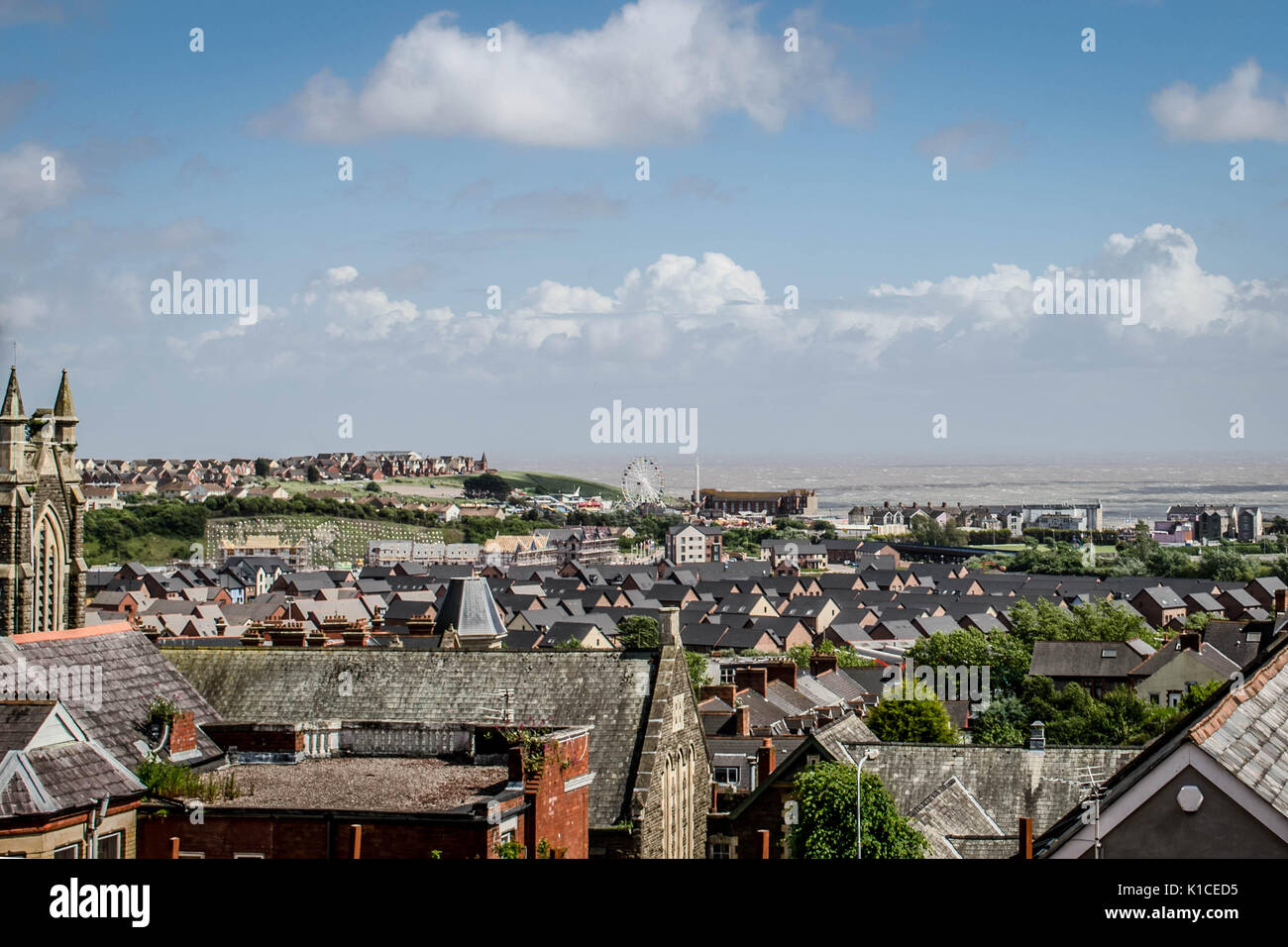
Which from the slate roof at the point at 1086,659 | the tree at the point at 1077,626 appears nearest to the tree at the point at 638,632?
the tree at the point at 1077,626

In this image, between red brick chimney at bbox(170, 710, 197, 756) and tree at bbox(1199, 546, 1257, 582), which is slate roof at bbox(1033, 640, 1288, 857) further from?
tree at bbox(1199, 546, 1257, 582)

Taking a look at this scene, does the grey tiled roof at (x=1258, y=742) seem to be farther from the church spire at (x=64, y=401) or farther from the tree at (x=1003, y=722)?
the tree at (x=1003, y=722)

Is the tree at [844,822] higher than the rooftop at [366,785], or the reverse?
the rooftop at [366,785]

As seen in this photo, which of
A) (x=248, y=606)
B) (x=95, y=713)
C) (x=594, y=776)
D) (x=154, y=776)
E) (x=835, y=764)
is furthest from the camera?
(x=248, y=606)

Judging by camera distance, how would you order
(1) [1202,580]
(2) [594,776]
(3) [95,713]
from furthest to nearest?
1. (1) [1202,580]
2. (2) [594,776]
3. (3) [95,713]

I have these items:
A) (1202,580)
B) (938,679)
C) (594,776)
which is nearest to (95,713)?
(594,776)
